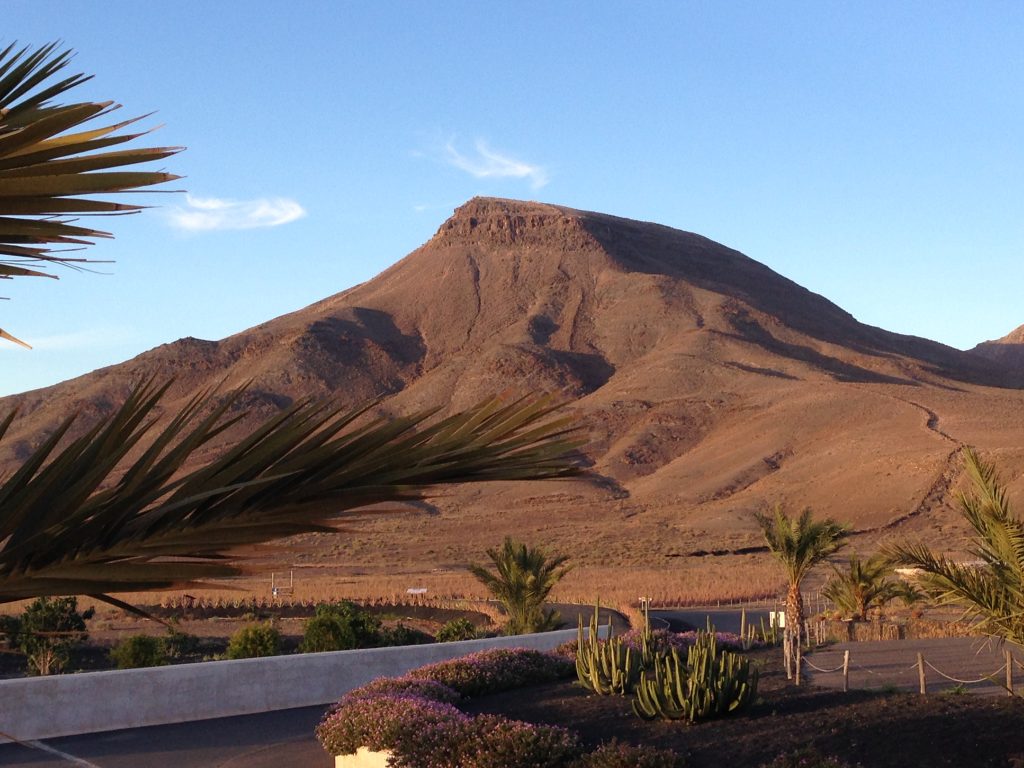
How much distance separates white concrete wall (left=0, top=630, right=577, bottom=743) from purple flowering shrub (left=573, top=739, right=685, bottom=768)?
19.7ft

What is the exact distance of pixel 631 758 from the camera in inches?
347

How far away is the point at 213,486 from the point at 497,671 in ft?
43.0

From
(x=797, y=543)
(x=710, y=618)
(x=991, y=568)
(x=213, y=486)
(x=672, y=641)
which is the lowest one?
(x=710, y=618)

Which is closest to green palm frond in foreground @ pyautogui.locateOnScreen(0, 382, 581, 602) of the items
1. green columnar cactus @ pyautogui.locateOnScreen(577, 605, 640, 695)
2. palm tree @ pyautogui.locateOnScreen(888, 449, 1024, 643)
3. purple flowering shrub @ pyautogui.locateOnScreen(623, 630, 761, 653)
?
palm tree @ pyautogui.locateOnScreen(888, 449, 1024, 643)

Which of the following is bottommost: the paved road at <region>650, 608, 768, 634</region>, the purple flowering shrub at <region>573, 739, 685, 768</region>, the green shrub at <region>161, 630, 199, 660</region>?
the paved road at <region>650, 608, 768, 634</region>

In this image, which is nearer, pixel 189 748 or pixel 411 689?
pixel 189 748

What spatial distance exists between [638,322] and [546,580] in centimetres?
11268

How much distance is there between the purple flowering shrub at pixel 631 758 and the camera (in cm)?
875

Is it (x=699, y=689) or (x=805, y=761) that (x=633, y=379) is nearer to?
(x=699, y=689)

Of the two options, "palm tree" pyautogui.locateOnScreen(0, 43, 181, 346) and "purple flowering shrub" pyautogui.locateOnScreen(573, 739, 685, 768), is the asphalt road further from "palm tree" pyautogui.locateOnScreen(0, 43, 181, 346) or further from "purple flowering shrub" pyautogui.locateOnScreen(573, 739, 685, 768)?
"palm tree" pyautogui.locateOnScreen(0, 43, 181, 346)

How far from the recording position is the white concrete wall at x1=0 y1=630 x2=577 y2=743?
12133mm

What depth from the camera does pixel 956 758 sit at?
9.05 meters

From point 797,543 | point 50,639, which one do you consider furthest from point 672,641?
point 50,639

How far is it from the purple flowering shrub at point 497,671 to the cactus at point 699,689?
3.12 metres
